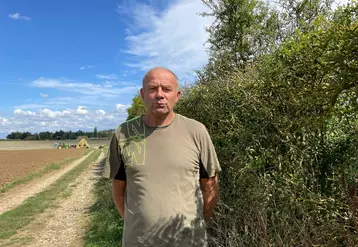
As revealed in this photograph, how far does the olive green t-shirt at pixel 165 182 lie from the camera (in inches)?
90.5

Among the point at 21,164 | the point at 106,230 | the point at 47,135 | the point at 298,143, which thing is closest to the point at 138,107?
the point at 106,230

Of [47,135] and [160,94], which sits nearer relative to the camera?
[160,94]

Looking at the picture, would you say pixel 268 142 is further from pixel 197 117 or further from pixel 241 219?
pixel 197 117

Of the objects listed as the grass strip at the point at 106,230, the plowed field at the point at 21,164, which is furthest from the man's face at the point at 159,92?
the plowed field at the point at 21,164

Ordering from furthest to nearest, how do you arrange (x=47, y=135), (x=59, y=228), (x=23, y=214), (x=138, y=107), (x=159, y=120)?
(x=47, y=135), (x=138, y=107), (x=23, y=214), (x=59, y=228), (x=159, y=120)

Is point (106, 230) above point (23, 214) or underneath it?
above

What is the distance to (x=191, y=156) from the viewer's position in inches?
92.7

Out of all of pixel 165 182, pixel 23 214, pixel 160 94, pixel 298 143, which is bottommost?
pixel 23 214

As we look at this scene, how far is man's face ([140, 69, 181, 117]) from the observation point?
236cm

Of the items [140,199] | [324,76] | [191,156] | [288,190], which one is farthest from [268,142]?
[140,199]

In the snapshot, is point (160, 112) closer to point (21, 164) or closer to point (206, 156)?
point (206, 156)

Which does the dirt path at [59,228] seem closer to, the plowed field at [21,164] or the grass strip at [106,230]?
the grass strip at [106,230]

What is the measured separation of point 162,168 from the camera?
230cm

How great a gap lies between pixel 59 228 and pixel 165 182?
7.40 metres
